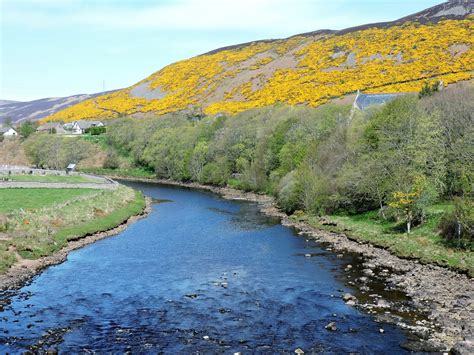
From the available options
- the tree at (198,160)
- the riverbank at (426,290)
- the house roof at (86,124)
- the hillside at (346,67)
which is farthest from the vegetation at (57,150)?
the riverbank at (426,290)

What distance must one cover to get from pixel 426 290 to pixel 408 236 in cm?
1473

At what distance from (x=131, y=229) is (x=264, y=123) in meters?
54.9

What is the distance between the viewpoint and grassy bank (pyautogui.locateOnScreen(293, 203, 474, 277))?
140ft

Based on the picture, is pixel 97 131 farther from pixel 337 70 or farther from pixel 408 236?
pixel 408 236

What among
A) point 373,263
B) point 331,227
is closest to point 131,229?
point 331,227

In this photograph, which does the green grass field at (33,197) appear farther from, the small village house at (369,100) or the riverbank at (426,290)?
the small village house at (369,100)

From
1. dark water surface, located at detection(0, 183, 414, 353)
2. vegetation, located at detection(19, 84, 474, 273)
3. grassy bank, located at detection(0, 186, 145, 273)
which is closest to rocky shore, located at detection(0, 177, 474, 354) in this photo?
dark water surface, located at detection(0, 183, 414, 353)

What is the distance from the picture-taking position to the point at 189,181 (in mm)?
118250

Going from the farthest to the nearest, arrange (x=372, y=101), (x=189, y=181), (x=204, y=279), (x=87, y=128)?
(x=87, y=128) < (x=189, y=181) < (x=372, y=101) < (x=204, y=279)

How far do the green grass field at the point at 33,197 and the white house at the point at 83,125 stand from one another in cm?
10611

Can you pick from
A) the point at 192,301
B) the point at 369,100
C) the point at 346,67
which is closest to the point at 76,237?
the point at 192,301

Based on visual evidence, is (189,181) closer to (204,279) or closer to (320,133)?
(320,133)

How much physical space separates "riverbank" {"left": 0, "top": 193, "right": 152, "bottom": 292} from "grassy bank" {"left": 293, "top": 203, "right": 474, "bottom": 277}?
23241 mm

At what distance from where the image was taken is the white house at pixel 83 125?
18575 centimetres
